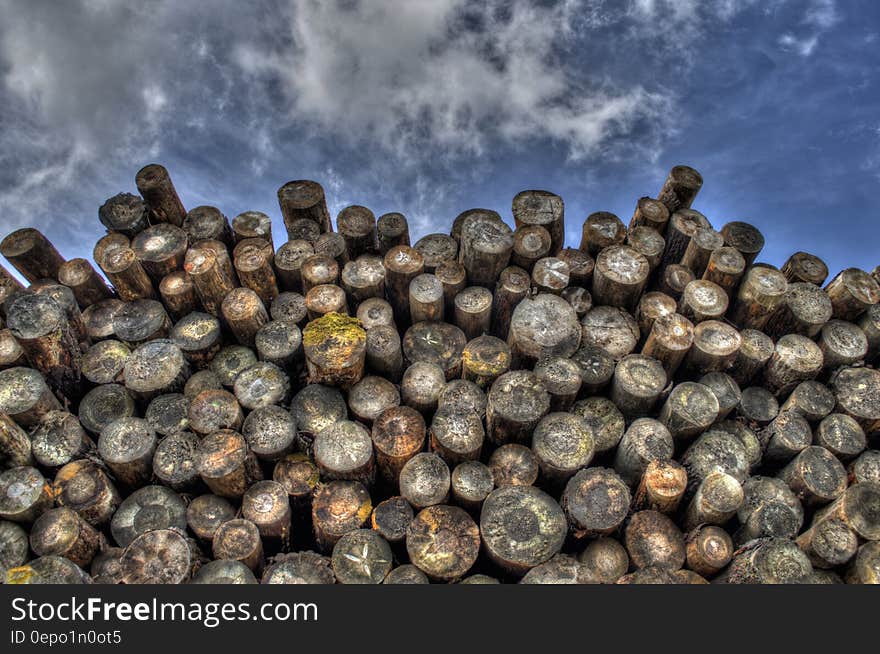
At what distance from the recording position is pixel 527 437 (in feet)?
18.0

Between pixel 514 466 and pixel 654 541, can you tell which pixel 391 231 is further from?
pixel 654 541

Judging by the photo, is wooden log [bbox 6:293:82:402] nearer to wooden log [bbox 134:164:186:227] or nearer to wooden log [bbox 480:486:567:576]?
wooden log [bbox 134:164:186:227]

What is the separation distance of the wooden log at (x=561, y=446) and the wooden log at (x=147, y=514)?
342 centimetres

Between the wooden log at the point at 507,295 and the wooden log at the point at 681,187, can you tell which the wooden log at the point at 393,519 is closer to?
the wooden log at the point at 507,295

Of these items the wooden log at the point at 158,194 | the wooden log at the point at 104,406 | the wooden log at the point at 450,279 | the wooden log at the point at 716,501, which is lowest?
the wooden log at the point at 716,501

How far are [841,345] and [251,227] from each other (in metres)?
7.36

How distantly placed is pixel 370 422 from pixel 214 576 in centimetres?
199

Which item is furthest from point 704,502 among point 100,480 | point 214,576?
point 100,480

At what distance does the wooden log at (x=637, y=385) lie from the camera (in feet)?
19.1

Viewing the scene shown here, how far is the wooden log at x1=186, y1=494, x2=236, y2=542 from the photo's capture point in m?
5.16

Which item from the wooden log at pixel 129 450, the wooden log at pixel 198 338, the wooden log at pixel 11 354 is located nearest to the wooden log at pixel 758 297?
the wooden log at pixel 198 338

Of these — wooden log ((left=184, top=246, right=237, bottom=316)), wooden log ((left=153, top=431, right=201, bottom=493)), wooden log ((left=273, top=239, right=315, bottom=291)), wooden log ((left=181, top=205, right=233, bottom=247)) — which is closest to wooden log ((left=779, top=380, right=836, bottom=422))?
wooden log ((left=273, top=239, right=315, bottom=291))

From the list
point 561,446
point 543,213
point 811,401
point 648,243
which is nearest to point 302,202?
point 543,213

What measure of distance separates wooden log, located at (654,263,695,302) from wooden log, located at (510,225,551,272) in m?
1.51
